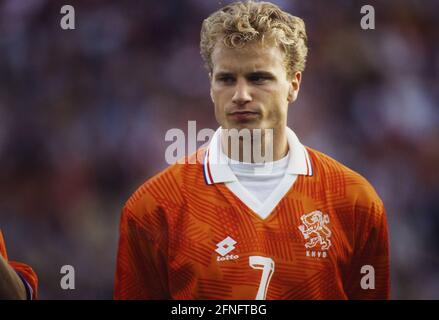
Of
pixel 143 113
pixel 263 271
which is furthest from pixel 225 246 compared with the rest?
pixel 143 113

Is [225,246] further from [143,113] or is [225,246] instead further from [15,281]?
[143,113]

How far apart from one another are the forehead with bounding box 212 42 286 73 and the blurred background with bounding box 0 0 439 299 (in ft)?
6.32

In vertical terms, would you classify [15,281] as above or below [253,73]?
below

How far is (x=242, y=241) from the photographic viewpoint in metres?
3.26

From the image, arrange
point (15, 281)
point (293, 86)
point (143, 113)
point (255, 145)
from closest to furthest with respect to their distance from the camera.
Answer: point (15, 281), point (255, 145), point (293, 86), point (143, 113)

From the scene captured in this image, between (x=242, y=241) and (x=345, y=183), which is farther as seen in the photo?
(x=345, y=183)

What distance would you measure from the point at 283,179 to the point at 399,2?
2.72 m

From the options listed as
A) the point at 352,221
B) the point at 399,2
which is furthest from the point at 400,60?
the point at 352,221

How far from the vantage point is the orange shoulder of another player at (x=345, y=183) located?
3422 millimetres

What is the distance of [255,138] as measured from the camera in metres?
3.35

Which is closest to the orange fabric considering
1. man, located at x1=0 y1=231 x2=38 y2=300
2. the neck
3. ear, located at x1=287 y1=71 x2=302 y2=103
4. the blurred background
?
the neck

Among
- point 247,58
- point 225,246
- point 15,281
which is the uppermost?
point 247,58

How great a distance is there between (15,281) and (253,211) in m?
1.01
